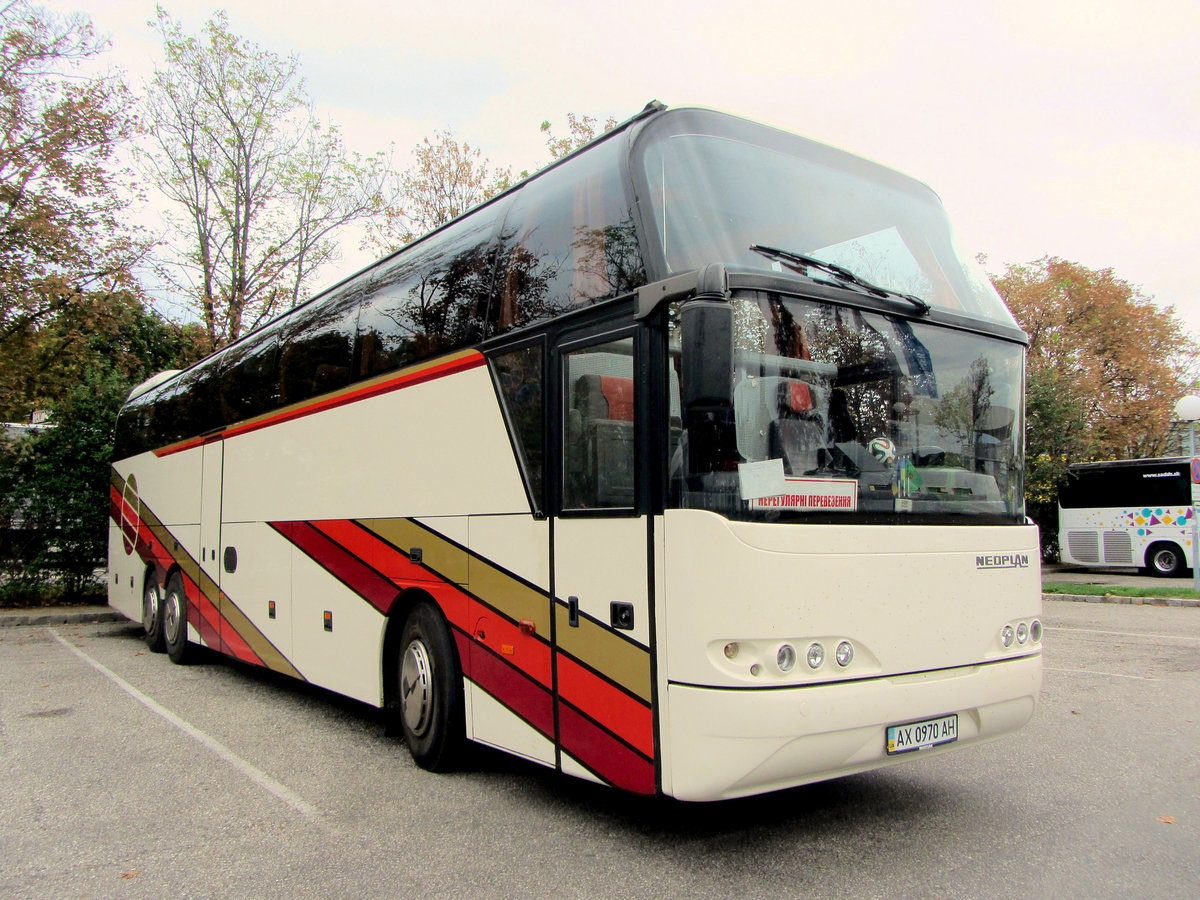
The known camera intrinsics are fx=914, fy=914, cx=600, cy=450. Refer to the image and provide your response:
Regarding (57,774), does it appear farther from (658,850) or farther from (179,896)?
(658,850)

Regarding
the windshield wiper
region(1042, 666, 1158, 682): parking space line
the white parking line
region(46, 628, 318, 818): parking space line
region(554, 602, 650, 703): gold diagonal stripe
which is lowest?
the white parking line

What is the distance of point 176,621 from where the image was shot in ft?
37.4

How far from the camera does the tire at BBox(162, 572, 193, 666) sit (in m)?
11.2

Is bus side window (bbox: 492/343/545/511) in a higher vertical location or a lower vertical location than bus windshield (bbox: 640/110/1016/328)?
lower

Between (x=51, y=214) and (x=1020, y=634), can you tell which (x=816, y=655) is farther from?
(x=51, y=214)

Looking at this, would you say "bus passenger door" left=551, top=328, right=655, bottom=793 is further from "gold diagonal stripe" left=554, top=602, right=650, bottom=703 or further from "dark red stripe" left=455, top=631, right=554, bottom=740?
"dark red stripe" left=455, top=631, right=554, bottom=740

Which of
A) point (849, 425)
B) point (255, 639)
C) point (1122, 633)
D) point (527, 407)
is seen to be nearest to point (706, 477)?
point (849, 425)

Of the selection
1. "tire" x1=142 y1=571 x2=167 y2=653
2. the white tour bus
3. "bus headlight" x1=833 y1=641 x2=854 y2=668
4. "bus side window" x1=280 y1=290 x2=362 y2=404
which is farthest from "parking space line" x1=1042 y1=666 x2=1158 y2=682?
the white tour bus

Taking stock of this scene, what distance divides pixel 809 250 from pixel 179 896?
167 inches

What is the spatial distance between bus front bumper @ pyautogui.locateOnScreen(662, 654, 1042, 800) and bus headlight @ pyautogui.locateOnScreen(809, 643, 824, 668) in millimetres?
101

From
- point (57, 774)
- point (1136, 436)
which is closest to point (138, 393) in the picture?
point (57, 774)

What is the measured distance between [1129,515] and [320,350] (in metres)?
24.1

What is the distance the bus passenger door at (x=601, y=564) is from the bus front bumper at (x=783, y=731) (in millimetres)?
242

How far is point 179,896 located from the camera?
13.3 feet
